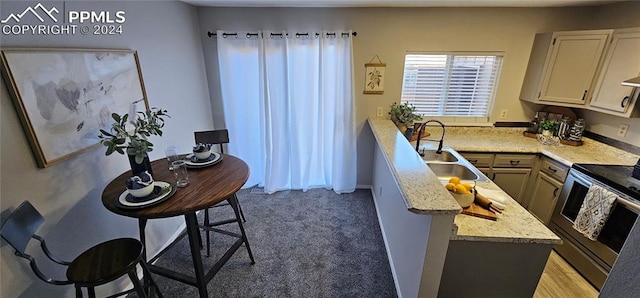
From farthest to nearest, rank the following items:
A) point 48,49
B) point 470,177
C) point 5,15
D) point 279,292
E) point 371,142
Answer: point 371,142 → point 470,177 → point 279,292 → point 48,49 → point 5,15

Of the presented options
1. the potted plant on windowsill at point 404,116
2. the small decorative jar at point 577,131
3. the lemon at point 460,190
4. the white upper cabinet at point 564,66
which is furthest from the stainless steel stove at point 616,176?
the potted plant on windowsill at point 404,116

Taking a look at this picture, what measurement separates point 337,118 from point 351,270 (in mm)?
1706

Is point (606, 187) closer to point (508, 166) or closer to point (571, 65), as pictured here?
point (508, 166)

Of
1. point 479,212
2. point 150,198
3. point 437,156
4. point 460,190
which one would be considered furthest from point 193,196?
point 437,156

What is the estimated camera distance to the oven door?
1.77 m

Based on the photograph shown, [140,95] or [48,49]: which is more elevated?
[48,49]

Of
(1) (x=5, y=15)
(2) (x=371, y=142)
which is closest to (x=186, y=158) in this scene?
(1) (x=5, y=15)

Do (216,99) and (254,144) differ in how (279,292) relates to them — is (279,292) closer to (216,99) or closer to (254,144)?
(254,144)

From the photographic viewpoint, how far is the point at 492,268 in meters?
1.47

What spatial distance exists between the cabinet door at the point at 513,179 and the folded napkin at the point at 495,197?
124 cm

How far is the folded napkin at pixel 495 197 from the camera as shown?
5.02ft

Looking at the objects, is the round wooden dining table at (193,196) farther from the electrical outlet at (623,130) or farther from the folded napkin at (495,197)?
the electrical outlet at (623,130)

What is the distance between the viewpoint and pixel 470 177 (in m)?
2.12

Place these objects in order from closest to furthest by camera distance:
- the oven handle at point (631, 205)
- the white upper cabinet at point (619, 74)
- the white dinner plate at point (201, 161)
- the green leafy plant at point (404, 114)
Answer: the oven handle at point (631, 205) < the white dinner plate at point (201, 161) < the white upper cabinet at point (619, 74) < the green leafy plant at point (404, 114)
